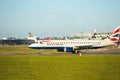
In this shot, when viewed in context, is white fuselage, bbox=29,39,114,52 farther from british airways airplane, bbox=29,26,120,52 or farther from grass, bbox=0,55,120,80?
grass, bbox=0,55,120,80

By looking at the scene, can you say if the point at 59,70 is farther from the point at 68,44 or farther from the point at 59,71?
the point at 68,44

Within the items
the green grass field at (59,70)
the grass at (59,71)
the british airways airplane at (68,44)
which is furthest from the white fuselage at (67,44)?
the grass at (59,71)

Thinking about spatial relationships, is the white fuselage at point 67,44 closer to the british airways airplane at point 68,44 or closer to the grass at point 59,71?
the british airways airplane at point 68,44

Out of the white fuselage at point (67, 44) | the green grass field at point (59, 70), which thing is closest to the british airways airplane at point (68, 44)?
the white fuselage at point (67, 44)

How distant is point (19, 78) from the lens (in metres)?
18.1

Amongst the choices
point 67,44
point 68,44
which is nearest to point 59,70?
point 67,44

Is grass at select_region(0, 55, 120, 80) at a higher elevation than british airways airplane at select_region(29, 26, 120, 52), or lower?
lower

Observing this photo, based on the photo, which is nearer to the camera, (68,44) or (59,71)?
(59,71)

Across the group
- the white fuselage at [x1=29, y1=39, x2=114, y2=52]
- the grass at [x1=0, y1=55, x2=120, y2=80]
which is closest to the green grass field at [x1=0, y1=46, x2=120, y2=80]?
the grass at [x1=0, y1=55, x2=120, y2=80]

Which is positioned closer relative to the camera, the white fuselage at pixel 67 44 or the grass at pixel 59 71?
the grass at pixel 59 71

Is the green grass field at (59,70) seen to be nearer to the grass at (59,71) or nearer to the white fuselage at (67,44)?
the grass at (59,71)

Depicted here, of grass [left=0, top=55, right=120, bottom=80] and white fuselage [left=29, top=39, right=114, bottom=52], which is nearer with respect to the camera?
grass [left=0, top=55, right=120, bottom=80]

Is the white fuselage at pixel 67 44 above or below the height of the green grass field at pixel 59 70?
above

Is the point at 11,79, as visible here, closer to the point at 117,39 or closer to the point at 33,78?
the point at 33,78
